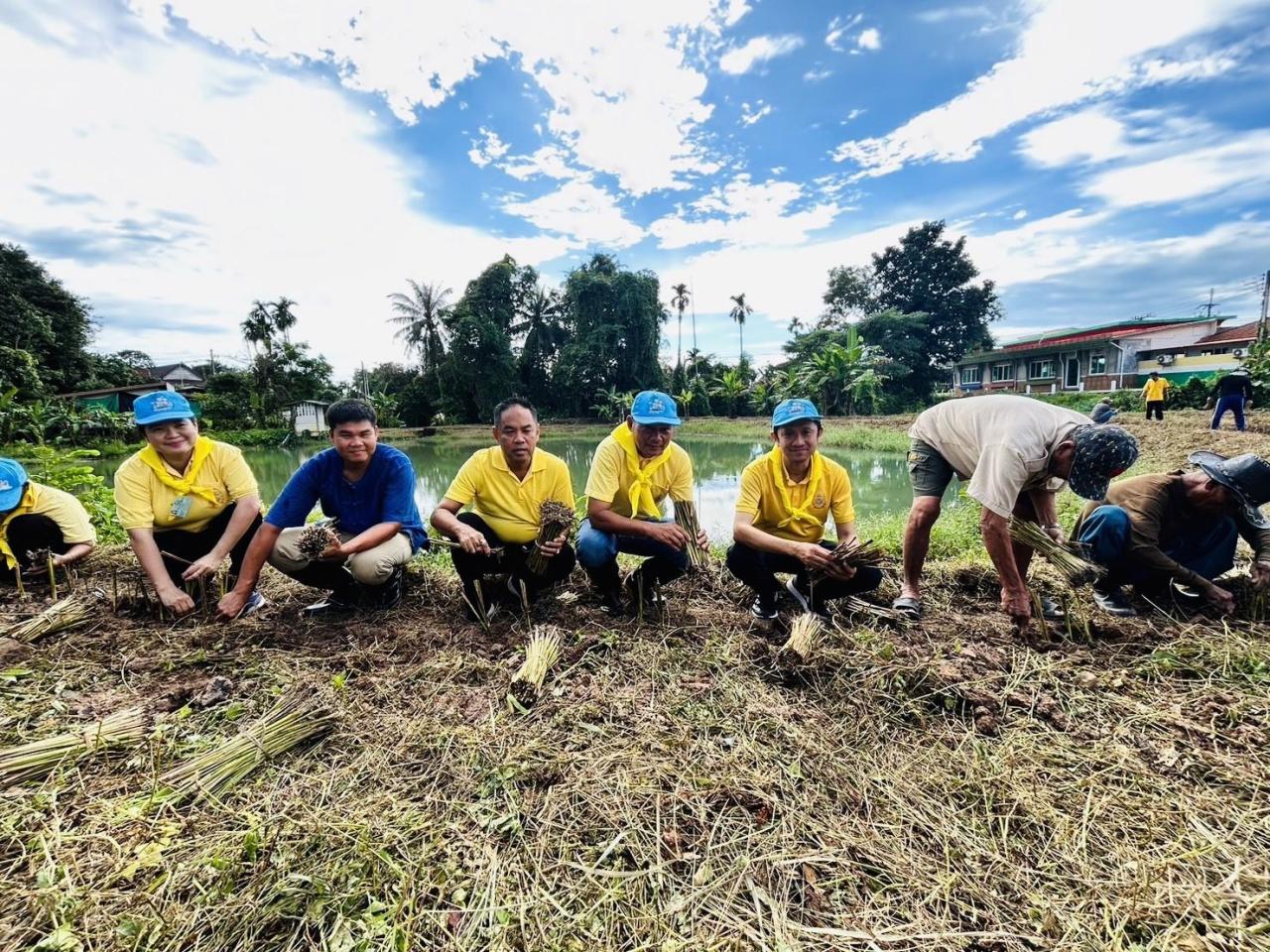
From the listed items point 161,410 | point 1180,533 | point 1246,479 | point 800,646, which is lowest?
point 800,646

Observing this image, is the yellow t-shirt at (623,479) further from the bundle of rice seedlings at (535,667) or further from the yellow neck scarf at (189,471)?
the yellow neck scarf at (189,471)

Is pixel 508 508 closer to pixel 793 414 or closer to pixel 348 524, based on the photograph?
pixel 348 524

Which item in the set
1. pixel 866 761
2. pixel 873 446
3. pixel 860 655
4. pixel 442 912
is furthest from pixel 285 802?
pixel 873 446

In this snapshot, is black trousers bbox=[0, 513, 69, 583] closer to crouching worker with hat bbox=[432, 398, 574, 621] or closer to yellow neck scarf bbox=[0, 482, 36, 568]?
yellow neck scarf bbox=[0, 482, 36, 568]

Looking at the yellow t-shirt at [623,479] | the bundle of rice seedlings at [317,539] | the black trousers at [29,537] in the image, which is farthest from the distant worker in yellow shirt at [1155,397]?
the black trousers at [29,537]

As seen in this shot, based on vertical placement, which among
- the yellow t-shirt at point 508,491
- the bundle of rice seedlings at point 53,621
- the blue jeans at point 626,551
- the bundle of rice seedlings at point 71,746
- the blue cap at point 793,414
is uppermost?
the blue cap at point 793,414

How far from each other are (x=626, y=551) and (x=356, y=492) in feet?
5.07

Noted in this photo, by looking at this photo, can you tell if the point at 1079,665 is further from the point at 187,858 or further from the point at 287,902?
the point at 187,858

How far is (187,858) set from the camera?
56.1 inches

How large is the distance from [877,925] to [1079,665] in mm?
1777

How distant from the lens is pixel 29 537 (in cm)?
346

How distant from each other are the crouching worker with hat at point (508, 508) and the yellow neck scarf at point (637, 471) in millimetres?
349

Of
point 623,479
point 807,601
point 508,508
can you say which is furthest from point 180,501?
point 807,601

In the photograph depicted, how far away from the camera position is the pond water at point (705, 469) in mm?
8828
